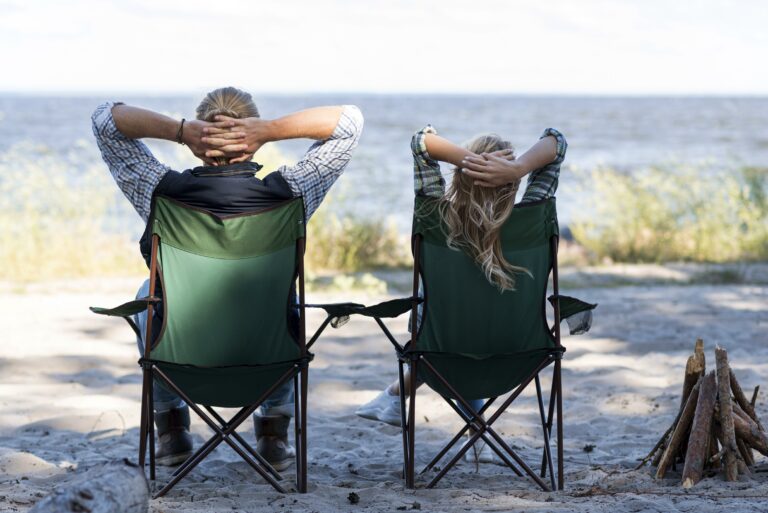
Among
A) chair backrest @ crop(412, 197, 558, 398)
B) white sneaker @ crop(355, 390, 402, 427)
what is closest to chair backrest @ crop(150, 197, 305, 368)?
chair backrest @ crop(412, 197, 558, 398)

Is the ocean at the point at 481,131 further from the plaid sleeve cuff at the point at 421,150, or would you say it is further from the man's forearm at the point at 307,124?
the plaid sleeve cuff at the point at 421,150

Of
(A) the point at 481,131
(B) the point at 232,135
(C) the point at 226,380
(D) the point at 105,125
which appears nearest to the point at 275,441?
(C) the point at 226,380

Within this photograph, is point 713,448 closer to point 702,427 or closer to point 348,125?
point 702,427

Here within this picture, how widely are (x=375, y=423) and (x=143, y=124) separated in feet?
6.12

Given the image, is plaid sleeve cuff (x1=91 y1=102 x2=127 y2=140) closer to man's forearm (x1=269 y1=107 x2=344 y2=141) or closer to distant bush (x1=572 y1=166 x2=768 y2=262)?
man's forearm (x1=269 y1=107 x2=344 y2=141)

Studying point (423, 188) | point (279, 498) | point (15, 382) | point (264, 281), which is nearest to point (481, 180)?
point (423, 188)

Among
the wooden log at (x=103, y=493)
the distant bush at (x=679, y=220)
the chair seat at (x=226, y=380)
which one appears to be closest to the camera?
the wooden log at (x=103, y=493)

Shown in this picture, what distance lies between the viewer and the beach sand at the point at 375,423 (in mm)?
3184

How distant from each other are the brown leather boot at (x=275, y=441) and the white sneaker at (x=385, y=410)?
0.31m

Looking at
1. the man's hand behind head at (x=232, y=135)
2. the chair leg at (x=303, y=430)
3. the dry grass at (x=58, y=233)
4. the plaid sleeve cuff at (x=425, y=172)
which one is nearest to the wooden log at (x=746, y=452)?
the plaid sleeve cuff at (x=425, y=172)

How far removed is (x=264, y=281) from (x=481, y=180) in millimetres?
834

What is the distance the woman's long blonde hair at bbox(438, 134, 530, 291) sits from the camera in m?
3.29

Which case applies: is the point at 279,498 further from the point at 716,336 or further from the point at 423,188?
the point at 716,336

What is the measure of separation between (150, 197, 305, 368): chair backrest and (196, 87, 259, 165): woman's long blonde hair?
29 cm
